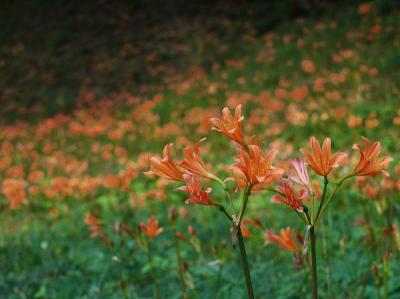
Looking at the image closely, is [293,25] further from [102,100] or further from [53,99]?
[53,99]

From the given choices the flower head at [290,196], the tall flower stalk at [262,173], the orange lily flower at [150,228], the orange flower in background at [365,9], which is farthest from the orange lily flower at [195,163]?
the orange flower in background at [365,9]

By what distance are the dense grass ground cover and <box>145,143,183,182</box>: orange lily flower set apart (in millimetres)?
419

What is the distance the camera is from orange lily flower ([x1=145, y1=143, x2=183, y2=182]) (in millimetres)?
1104

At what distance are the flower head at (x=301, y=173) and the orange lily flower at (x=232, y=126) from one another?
0.12 m

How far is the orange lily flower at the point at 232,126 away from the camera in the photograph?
110 cm

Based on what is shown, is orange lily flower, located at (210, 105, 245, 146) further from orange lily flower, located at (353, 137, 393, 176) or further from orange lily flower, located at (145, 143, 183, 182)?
orange lily flower, located at (353, 137, 393, 176)

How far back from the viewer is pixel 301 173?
1.12 metres

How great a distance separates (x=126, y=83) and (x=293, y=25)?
12.2 feet

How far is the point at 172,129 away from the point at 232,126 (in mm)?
5609

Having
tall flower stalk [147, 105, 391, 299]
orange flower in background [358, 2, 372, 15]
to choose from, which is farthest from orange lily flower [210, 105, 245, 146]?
orange flower in background [358, 2, 372, 15]

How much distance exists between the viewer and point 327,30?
10.3 meters

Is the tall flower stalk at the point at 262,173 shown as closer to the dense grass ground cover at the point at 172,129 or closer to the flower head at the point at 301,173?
the flower head at the point at 301,173

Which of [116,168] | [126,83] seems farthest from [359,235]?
[126,83]

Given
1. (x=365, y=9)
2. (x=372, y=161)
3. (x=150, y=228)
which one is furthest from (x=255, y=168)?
(x=365, y=9)
